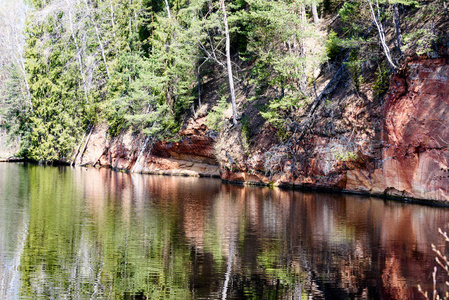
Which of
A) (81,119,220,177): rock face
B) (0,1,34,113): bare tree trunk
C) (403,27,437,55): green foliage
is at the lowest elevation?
(81,119,220,177): rock face

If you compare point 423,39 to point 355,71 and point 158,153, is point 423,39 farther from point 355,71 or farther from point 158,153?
point 158,153

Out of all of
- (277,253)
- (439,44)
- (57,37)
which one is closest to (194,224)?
(277,253)

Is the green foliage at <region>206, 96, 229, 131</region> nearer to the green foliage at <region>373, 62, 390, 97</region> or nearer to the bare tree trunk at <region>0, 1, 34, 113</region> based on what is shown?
the green foliage at <region>373, 62, 390, 97</region>

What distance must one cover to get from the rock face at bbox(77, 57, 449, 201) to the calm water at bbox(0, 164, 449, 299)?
2.26 metres

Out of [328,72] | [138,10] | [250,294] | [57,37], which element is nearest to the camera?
[250,294]

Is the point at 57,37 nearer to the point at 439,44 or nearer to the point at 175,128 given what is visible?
the point at 175,128

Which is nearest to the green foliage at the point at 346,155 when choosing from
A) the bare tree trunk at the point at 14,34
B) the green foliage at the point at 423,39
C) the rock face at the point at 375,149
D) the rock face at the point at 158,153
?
the rock face at the point at 375,149

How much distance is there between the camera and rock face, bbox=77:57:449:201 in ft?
84.5

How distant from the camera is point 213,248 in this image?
591 inches

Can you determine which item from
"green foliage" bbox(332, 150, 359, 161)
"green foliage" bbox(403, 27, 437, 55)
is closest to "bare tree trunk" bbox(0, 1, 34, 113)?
"green foliage" bbox(332, 150, 359, 161)

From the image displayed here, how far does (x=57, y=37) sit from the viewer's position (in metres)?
60.9

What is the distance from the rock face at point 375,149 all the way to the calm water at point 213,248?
2.26 meters

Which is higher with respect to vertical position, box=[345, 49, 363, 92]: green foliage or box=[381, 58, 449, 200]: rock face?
box=[345, 49, 363, 92]: green foliage

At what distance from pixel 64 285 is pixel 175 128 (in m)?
36.1
